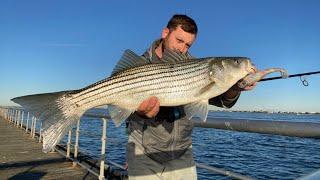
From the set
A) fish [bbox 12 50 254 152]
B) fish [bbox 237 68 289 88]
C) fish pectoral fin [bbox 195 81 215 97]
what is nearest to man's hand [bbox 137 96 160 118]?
fish [bbox 12 50 254 152]

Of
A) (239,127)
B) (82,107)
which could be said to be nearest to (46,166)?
(82,107)

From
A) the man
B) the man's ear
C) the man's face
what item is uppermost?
A: the man's ear

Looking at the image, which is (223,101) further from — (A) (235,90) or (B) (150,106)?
(B) (150,106)

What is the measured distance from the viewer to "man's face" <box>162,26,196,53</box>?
3.94m

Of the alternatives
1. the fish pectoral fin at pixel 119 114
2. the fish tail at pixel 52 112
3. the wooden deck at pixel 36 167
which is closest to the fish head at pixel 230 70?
the fish pectoral fin at pixel 119 114

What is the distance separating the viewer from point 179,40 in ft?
13.0

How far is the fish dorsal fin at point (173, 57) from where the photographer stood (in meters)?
3.71

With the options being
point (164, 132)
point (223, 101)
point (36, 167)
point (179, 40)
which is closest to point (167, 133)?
point (164, 132)

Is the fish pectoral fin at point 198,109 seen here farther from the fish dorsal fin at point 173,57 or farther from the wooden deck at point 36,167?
Answer: the wooden deck at point 36,167

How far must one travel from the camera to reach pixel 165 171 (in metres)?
3.90

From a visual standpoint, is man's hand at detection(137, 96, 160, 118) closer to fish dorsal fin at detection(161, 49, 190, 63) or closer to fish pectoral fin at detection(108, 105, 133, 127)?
fish pectoral fin at detection(108, 105, 133, 127)

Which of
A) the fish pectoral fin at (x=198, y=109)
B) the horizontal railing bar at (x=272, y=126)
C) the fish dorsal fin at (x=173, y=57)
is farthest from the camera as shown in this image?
the fish dorsal fin at (x=173, y=57)

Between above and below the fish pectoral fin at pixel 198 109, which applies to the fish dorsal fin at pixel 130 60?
above

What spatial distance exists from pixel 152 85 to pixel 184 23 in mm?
783
